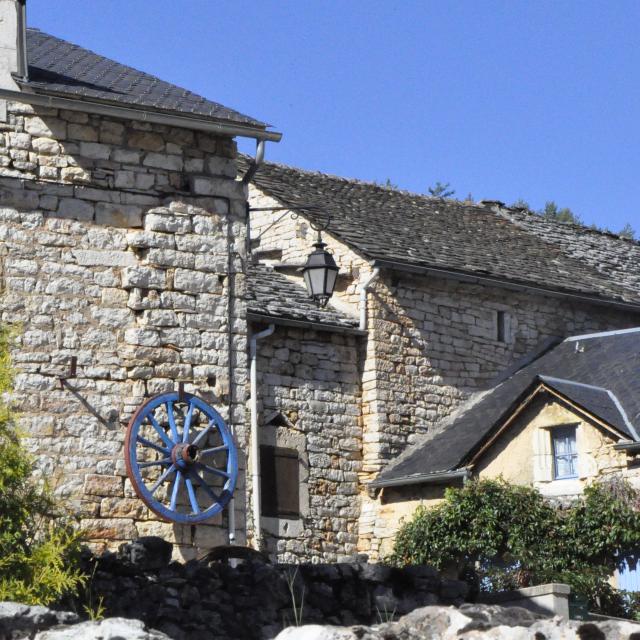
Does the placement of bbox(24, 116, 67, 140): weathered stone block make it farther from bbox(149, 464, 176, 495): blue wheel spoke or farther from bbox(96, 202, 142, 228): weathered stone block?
bbox(149, 464, 176, 495): blue wheel spoke

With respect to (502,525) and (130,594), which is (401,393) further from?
(130,594)

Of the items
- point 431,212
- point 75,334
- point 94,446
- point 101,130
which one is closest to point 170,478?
point 94,446

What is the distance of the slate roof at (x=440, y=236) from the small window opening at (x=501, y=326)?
20.1 inches

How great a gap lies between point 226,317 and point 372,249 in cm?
600

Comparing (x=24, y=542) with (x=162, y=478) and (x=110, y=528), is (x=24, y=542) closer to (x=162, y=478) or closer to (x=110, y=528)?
(x=110, y=528)

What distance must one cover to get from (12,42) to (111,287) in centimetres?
217

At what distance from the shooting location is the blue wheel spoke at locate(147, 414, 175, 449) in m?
11.1

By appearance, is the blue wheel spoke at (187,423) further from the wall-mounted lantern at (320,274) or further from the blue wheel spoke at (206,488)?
the wall-mounted lantern at (320,274)

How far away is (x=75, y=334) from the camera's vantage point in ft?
36.4

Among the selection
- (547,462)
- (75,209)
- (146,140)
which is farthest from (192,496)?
(547,462)

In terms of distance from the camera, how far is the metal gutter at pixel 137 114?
11109mm

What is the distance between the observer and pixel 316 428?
16.5 metres

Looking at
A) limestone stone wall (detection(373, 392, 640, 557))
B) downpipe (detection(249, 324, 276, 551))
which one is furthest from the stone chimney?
limestone stone wall (detection(373, 392, 640, 557))

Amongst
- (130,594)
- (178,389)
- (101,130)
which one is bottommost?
(130,594)
